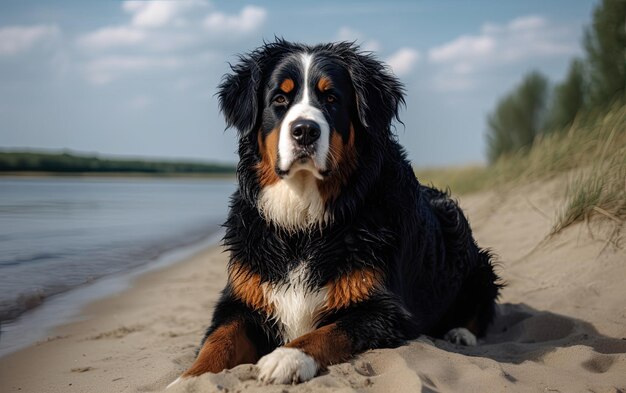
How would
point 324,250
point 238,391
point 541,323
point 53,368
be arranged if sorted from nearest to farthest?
point 238,391, point 324,250, point 53,368, point 541,323

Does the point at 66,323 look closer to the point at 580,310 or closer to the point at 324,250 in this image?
the point at 324,250

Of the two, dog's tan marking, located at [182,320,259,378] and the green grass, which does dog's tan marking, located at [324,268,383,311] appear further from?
the green grass

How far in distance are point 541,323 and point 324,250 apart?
2.38m

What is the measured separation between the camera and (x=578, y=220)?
281 inches

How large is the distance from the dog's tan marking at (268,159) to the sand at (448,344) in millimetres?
1292

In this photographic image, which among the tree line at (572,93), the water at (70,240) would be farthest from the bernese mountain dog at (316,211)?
the tree line at (572,93)

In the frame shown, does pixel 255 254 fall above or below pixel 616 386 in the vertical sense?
above

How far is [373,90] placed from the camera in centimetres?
433

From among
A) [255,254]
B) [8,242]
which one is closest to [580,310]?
[255,254]

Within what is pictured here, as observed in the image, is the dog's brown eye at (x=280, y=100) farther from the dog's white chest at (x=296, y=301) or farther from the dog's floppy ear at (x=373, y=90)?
the dog's white chest at (x=296, y=301)

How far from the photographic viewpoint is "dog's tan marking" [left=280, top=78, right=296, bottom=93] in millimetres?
4089

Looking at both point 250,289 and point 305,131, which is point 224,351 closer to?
point 250,289

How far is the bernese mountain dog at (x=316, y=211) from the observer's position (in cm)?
382

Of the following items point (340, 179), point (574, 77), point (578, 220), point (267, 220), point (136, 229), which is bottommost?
point (136, 229)
